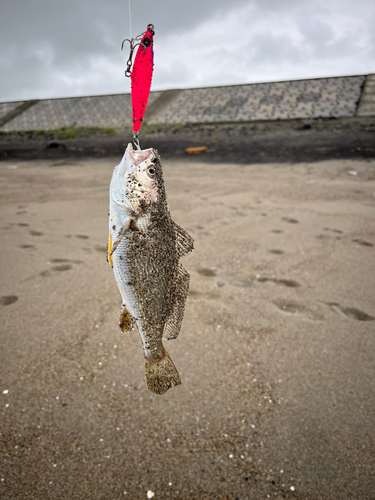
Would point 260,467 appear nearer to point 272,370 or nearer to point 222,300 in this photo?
point 272,370

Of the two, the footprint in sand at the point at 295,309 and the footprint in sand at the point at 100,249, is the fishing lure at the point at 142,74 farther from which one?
the footprint in sand at the point at 100,249

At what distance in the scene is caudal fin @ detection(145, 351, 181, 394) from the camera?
2.28 metres

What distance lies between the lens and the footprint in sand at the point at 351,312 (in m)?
5.33

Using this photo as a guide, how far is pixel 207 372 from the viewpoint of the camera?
14.7 ft

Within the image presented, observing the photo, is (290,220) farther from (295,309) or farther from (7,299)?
(7,299)

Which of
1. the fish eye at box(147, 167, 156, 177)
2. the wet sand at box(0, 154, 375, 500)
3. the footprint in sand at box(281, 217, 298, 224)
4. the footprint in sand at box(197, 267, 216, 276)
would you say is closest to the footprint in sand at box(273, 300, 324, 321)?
the wet sand at box(0, 154, 375, 500)

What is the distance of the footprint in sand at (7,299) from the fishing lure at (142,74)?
438cm

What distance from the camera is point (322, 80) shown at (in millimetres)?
20625

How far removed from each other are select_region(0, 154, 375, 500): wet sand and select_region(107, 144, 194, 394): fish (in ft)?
6.42

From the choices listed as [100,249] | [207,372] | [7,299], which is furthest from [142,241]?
[100,249]

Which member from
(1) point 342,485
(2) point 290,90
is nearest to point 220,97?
(2) point 290,90

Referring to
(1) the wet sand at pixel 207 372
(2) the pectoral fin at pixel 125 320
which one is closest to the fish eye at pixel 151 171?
(2) the pectoral fin at pixel 125 320

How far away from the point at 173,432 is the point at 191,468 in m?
0.40

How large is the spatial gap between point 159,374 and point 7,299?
13.4 feet
